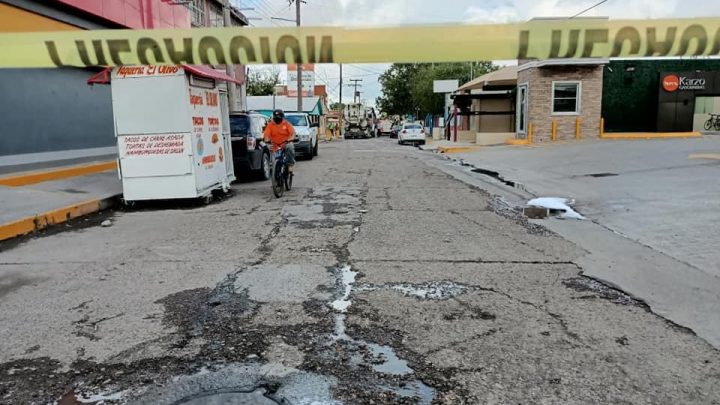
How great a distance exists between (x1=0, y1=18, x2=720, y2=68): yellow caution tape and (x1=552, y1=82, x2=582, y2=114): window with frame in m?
21.5

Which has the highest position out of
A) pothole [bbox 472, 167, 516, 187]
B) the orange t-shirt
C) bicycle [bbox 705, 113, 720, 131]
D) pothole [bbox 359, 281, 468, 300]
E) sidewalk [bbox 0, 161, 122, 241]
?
the orange t-shirt

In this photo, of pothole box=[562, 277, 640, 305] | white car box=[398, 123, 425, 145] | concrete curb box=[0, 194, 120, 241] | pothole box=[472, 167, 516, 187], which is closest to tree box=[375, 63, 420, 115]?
white car box=[398, 123, 425, 145]

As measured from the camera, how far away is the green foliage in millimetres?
56631

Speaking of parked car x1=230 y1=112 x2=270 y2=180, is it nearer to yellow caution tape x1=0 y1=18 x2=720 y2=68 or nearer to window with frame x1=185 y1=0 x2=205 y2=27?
yellow caution tape x1=0 y1=18 x2=720 y2=68

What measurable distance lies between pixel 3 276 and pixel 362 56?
14.8 feet

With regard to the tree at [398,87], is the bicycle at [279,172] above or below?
below

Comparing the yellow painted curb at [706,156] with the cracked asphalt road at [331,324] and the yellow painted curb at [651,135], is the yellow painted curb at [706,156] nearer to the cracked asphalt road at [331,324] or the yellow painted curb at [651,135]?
the yellow painted curb at [651,135]

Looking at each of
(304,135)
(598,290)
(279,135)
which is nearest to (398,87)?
(304,135)

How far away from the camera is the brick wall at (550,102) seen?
80.9ft

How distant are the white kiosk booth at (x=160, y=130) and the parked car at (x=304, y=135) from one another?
10615mm

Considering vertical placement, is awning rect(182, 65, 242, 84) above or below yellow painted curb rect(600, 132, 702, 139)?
above

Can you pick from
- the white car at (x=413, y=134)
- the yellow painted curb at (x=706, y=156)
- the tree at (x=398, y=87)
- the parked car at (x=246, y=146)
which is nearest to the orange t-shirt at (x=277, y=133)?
the parked car at (x=246, y=146)

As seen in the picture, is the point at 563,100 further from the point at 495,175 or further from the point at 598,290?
the point at 598,290

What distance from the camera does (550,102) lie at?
2484 cm
